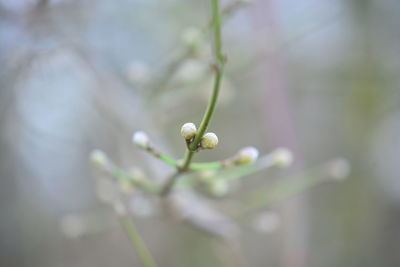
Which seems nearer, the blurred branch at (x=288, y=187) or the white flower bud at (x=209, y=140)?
the white flower bud at (x=209, y=140)

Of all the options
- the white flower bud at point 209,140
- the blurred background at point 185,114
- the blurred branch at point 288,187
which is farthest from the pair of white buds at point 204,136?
the blurred branch at point 288,187

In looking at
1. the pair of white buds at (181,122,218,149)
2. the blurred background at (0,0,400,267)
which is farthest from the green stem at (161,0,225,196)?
the blurred background at (0,0,400,267)

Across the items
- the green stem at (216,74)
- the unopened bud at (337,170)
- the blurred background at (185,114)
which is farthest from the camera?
the blurred background at (185,114)

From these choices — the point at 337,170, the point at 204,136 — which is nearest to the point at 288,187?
the point at 337,170

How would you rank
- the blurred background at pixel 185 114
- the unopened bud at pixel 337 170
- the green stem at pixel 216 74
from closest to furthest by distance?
the green stem at pixel 216 74 → the unopened bud at pixel 337 170 → the blurred background at pixel 185 114

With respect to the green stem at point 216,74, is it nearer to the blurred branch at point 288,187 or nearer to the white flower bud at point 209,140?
the white flower bud at point 209,140

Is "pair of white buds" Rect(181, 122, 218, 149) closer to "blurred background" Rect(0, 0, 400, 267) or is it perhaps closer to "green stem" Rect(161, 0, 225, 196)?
"green stem" Rect(161, 0, 225, 196)
